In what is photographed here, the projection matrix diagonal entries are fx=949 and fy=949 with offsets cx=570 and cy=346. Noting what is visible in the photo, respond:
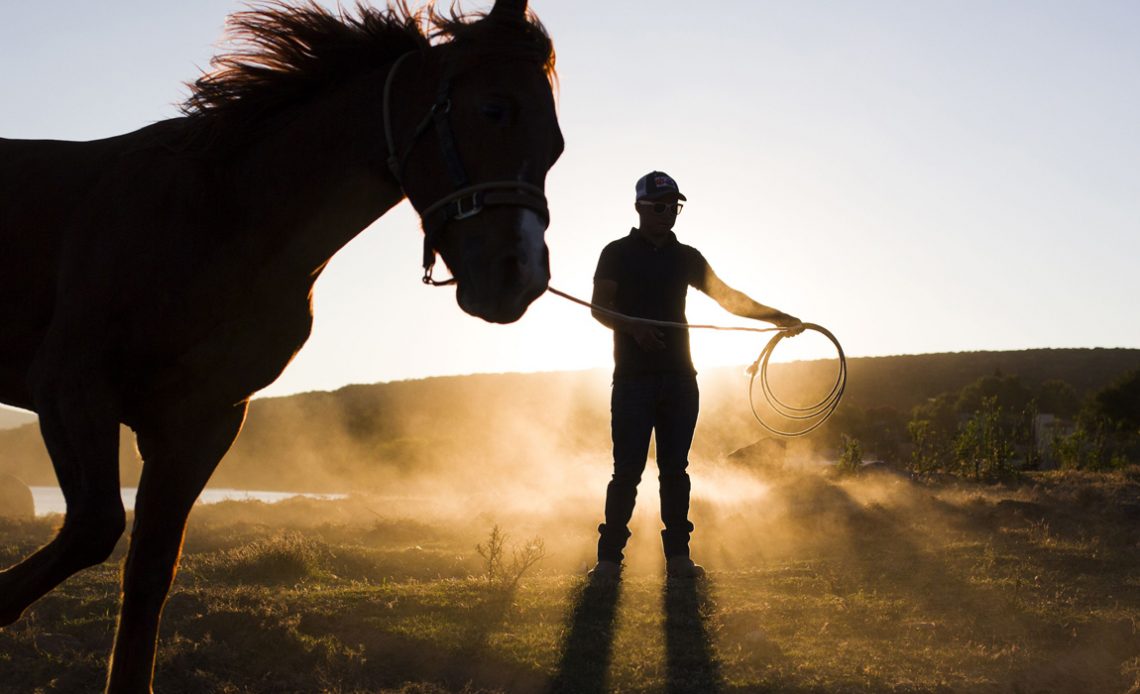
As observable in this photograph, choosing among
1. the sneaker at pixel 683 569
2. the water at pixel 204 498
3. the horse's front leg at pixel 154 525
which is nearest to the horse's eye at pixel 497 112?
the horse's front leg at pixel 154 525

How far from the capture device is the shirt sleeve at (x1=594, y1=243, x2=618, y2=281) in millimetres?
6754

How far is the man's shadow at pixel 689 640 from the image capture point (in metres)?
4.33

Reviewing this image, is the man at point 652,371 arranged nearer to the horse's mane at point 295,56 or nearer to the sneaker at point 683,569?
the sneaker at point 683,569

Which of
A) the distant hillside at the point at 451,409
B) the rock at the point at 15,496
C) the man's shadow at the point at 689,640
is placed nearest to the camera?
the man's shadow at the point at 689,640

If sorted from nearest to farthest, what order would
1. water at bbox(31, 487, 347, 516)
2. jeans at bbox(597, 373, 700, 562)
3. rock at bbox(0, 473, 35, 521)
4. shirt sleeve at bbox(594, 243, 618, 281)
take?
jeans at bbox(597, 373, 700, 562)
shirt sleeve at bbox(594, 243, 618, 281)
rock at bbox(0, 473, 35, 521)
water at bbox(31, 487, 347, 516)

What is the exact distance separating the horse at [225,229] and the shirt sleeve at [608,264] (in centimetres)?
331

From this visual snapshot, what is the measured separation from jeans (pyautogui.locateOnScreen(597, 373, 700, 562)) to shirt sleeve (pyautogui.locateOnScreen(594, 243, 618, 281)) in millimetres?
744

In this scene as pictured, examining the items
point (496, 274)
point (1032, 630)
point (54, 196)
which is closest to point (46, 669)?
point (54, 196)

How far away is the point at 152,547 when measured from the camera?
11.7 feet

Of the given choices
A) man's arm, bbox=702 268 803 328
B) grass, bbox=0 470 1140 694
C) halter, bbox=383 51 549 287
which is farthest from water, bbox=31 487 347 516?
halter, bbox=383 51 549 287

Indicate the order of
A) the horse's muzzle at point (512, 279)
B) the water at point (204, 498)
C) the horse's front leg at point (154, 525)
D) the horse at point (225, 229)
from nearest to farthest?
the horse's muzzle at point (512, 279) → the horse at point (225, 229) → the horse's front leg at point (154, 525) → the water at point (204, 498)

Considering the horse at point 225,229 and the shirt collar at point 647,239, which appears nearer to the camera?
the horse at point 225,229

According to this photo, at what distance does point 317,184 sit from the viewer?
3.41 meters

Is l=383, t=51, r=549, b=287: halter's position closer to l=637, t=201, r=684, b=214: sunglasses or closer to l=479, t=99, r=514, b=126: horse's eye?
l=479, t=99, r=514, b=126: horse's eye
